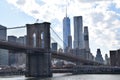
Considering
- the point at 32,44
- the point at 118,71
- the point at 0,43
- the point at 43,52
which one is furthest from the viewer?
the point at 118,71

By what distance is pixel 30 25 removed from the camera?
391ft

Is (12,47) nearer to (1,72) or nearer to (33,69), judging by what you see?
(33,69)

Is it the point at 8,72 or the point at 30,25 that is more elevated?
the point at 30,25

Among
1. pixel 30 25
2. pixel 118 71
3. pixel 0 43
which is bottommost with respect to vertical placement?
pixel 118 71

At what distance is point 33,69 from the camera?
111188 millimetres

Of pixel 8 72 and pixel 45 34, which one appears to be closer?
pixel 45 34

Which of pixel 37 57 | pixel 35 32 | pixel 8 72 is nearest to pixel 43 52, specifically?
pixel 37 57

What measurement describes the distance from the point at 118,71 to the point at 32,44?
56280 mm

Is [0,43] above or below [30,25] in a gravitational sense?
below

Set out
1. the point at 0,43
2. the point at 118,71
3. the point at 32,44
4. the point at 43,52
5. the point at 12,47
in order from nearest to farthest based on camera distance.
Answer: the point at 0,43 < the point at 12,47 < the point at 43,52 < the point at 32,44 < the point at 118,71

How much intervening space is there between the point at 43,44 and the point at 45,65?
7.88 meters

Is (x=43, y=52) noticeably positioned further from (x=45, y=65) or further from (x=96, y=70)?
(x=96, y=70)

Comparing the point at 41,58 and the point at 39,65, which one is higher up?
the point at 41,58

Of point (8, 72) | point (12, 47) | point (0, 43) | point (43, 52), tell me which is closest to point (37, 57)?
point (43, 52)
